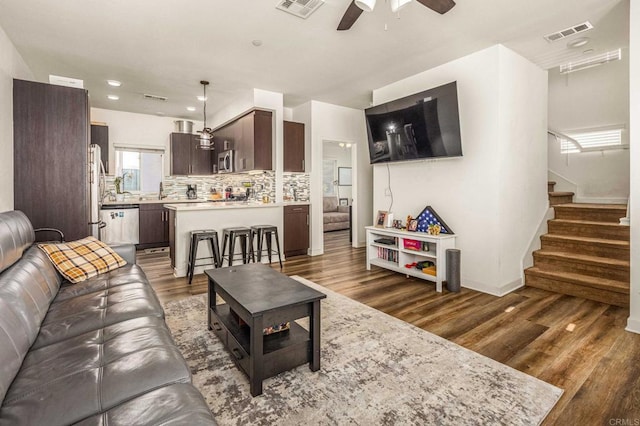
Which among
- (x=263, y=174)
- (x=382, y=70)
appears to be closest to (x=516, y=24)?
(x=382, y=70)

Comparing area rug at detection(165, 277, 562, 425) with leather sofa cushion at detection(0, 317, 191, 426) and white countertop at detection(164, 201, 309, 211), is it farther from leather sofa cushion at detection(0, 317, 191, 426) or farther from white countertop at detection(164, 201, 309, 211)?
white countertop at detection(164, 201, 309, 211)

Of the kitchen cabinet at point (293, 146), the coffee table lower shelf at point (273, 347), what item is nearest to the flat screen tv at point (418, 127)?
the kitchen cabinet at point (293, 146)

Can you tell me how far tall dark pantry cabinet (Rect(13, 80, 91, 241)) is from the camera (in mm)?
3102

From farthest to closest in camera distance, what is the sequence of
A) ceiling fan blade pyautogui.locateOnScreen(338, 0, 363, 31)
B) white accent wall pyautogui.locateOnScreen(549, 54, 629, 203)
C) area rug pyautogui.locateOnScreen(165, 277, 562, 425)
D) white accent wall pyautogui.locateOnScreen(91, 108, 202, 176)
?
1. white accent wall pyautogui.locateOnScreen(91, 108, 202, 176)
2. white accent wall pyautogui.locateOnScreen(549, 54, 629, 203)
3. ceiling fan blade pyautogui.locateOnScreen(338, 0, 363, 31)
4. area rug pyautogui.locateOnScreen(165, 277, 562, 425)

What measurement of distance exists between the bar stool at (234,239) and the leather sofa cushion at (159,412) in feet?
10.9

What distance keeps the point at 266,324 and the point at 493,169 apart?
124 inches

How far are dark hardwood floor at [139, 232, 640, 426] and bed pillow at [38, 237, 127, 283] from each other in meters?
0.91

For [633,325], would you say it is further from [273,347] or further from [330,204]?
[330,204]

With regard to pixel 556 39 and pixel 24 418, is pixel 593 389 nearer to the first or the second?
pixel 24 418

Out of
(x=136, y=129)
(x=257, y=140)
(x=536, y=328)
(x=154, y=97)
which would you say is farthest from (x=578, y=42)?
(x=136, y=129)

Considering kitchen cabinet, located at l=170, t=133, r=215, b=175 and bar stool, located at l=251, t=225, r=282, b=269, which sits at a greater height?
kitchen cabinet, located at l=170, t=133, r=215, b=175

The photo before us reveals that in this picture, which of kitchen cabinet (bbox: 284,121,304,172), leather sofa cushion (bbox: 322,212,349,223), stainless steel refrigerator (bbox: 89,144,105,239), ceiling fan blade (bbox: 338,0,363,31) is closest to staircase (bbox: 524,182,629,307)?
ceiling fan blade (bbox: 338,0,363,31)

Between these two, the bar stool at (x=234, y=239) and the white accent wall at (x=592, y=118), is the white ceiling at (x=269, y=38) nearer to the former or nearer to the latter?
the white accent wall at (x=592, y=118)

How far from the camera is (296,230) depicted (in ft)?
18.1
